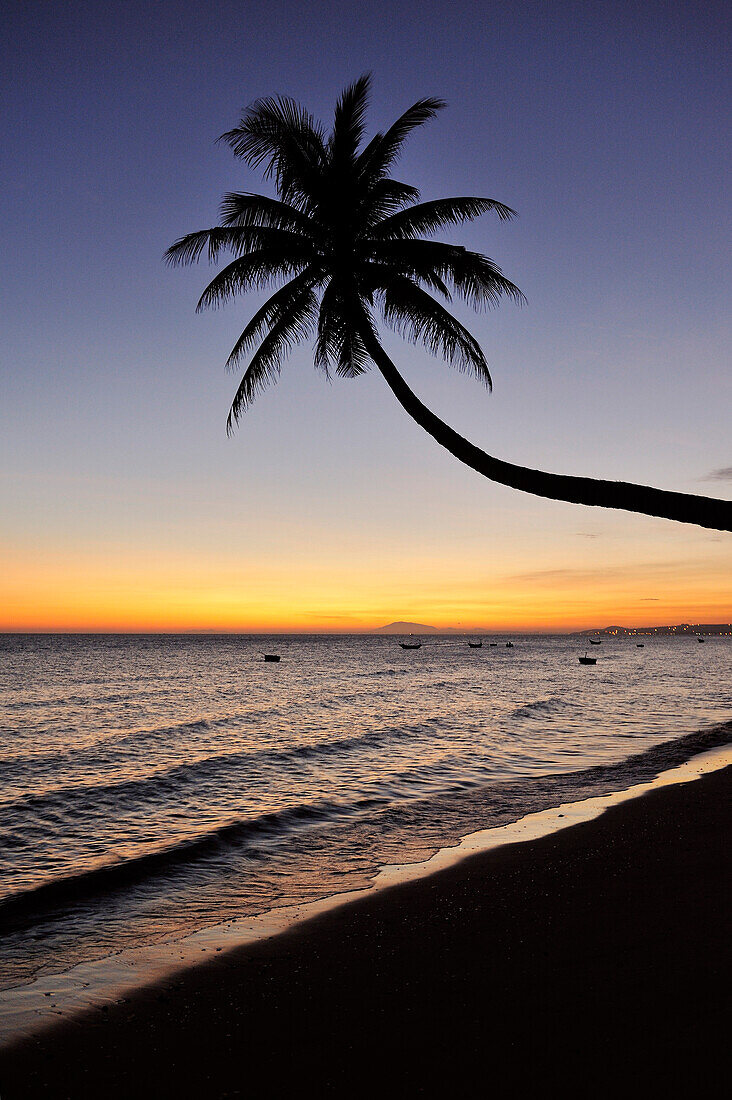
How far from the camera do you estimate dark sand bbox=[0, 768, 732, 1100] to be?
390 centimetres

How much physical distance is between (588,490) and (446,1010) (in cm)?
485

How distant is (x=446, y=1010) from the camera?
4.62m

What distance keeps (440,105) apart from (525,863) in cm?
1362

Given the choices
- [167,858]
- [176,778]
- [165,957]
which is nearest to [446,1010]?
[165,957]

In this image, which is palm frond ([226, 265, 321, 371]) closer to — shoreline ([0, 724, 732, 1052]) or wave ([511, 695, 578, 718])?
shoreline ([0, 724, 732, 1052])

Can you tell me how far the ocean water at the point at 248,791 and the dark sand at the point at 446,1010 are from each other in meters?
1.56

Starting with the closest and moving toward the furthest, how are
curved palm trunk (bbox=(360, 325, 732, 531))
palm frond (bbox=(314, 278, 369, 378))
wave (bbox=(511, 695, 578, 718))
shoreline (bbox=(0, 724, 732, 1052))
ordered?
1. shoreline (bbox=(0, 724, 732, 1052))
2. curved palm trunk (bbox=(360, 325, 732, 531))
3. palm frond (bbox=(314, 278, 369, 378))
4. wave (bbox=(511, 695, 578, 718))

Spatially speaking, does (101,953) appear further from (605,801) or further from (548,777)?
(548,777)

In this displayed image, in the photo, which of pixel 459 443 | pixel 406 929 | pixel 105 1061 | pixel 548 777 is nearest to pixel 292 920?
pixel 406 929

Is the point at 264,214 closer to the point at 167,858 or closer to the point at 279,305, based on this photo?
the point at 279,305

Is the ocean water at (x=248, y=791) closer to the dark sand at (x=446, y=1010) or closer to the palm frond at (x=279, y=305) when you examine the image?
the dark sand at (x=446, y=1010)

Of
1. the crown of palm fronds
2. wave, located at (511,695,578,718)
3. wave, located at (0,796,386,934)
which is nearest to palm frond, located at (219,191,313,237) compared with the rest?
the crown of palm fronds

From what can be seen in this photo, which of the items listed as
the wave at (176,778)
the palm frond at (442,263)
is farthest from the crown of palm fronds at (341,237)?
the wave at (176,778)

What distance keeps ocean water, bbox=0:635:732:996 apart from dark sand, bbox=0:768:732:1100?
1560 millimetres
